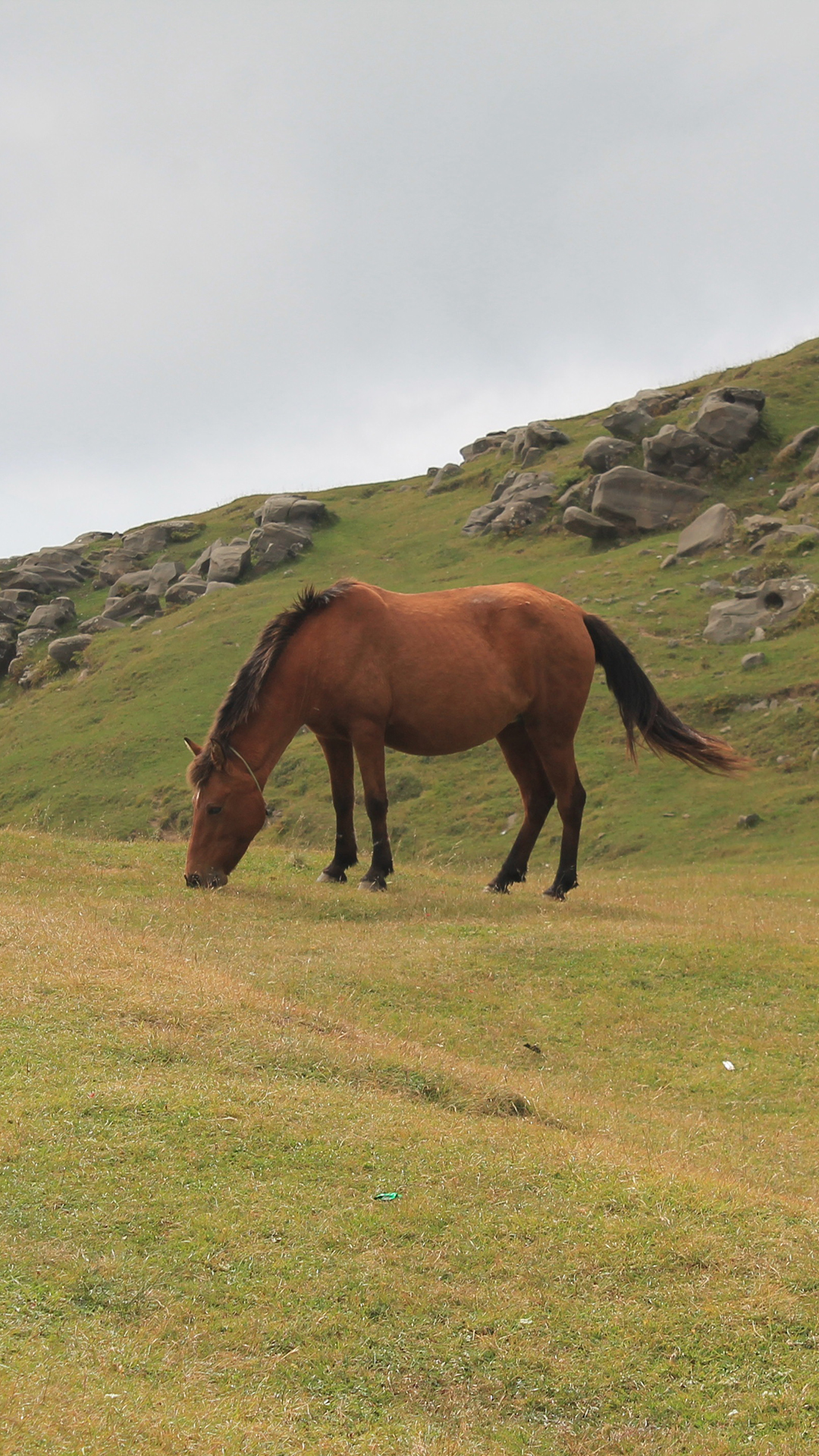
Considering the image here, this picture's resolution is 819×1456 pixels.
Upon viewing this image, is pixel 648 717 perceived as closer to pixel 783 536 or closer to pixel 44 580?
Answer: pixel 783 536

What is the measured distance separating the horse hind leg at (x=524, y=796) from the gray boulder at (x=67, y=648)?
101 ft

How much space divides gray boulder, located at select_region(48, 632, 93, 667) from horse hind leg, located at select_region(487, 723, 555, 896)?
30.7m

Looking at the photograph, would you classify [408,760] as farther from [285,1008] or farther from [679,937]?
[285,1008]

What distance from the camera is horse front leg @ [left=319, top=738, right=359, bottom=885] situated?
13.9 meters

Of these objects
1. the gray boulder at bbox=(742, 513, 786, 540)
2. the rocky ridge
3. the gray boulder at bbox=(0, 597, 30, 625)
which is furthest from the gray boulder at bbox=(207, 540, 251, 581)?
the gray boulder at bbox=(742, 513, 786, 540)

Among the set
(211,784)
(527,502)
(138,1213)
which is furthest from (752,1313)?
(527,502)

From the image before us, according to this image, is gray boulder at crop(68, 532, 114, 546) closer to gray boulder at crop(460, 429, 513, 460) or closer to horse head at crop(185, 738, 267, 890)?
gray boulder at crop(460, 429, 513, 460)

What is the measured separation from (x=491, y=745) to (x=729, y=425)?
15.8m

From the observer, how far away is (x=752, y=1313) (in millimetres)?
4965

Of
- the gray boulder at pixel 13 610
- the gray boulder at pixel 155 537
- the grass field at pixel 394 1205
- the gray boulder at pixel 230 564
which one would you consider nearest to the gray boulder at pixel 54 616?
the gray boulder at pixel 13 610

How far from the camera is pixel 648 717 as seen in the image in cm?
1435

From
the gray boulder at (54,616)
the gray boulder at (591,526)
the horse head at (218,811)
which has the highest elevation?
the gray boulder at (54,616)

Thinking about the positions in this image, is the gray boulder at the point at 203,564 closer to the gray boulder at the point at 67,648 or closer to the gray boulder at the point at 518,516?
the gray boulder at the point at 67,648

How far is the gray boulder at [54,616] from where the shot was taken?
48562 millimetres
